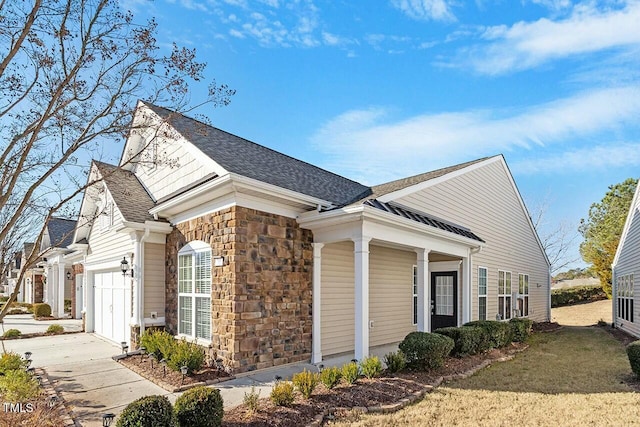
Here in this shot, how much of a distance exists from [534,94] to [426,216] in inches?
255

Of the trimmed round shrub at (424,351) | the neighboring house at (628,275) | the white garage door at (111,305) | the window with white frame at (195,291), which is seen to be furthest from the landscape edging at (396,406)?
the neighboring house at (628,275)

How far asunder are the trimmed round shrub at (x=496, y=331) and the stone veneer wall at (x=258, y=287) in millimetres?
4699

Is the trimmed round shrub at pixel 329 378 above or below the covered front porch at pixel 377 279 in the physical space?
below

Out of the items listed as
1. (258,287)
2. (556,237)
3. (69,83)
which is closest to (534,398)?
(258,287)

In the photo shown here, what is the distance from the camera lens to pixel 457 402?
19.6 feet

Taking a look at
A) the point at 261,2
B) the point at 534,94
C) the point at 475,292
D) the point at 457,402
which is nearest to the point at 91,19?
the point at 261,2

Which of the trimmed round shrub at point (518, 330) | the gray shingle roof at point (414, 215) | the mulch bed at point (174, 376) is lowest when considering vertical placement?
the trimmed round shrub at point (518, 330)

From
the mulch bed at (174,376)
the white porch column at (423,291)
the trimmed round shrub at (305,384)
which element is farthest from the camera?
the white porch column at (423,291)

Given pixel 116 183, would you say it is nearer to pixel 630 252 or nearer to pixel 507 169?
pixel 507 169

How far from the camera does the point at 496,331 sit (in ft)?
33.7

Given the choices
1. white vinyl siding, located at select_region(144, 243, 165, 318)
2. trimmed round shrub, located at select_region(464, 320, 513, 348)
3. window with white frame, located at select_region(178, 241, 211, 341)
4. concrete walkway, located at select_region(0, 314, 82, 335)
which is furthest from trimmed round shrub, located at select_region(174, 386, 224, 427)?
concrete walkway, located at select_region(0, 314, 82, 335)

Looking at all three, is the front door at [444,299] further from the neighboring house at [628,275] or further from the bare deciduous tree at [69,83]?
the bare deciduous tree at [69,83]

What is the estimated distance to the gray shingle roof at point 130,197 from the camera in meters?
9.41

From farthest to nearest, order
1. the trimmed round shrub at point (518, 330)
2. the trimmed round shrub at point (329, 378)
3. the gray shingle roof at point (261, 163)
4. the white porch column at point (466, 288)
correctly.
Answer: the trimmed round shrub at point (518, 330), the white porch column at point (466, 288), the gray shingle roof at point (261, 163), the trimmed round shrub at point (329, 378)
